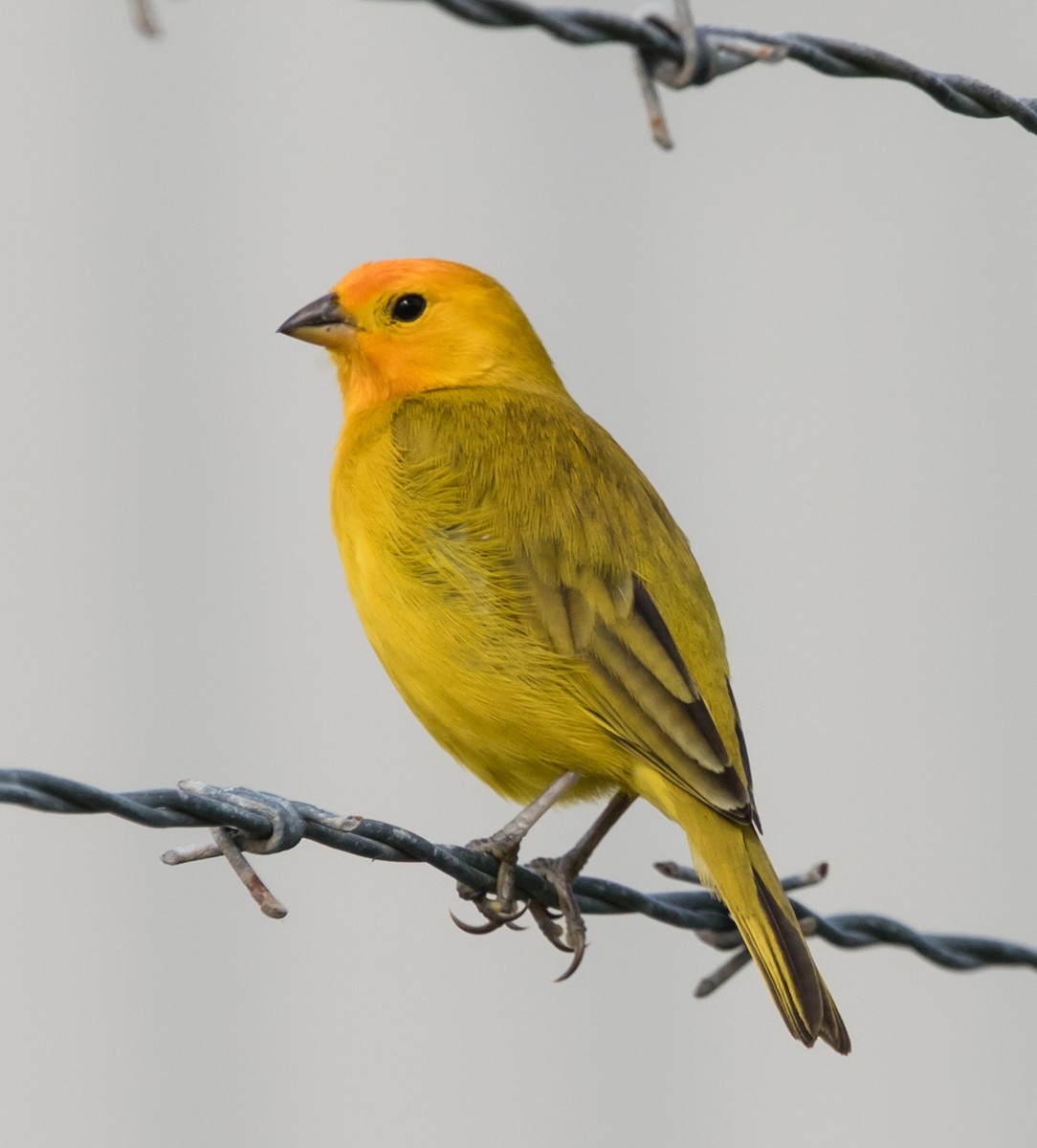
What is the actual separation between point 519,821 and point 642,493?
3.80 feet

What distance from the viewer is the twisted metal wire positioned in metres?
3.05

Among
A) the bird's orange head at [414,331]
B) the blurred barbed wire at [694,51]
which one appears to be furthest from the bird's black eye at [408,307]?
the blurred barbed wire at [694,51]

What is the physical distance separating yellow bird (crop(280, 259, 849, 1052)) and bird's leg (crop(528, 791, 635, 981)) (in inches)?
0.4

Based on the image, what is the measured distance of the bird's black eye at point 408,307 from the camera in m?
5.90

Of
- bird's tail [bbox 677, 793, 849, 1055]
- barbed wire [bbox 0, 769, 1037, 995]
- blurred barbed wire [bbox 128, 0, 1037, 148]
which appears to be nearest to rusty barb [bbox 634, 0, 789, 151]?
blurred barbed wire [bbox 128, 0, 1037, 148]

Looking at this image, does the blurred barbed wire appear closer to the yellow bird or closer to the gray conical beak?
the yellow bird

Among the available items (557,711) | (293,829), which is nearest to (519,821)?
(557,711)

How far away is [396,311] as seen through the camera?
5910mm

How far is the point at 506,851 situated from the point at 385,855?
4.31 feet

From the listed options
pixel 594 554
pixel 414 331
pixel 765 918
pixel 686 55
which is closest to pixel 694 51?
pixel 686 55

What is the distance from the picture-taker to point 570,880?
4.34m

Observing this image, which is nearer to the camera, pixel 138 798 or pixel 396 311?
pixel 138 798

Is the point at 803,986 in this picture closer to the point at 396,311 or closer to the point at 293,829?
the point at 293,829

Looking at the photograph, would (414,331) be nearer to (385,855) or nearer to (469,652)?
(469,652)
